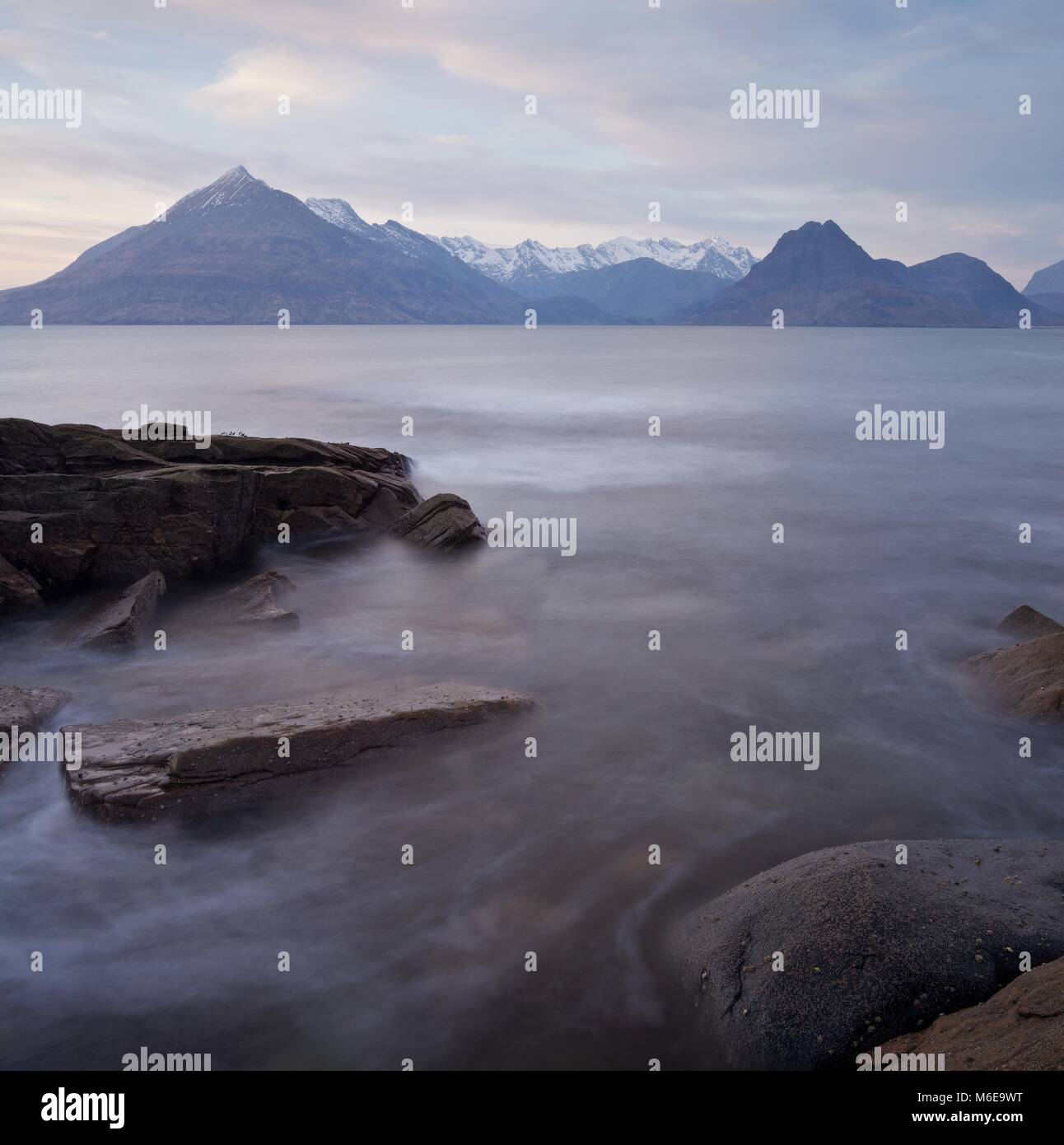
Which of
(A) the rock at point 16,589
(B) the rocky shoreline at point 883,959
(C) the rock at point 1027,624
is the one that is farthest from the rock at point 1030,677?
(A) the rock at point 16,589

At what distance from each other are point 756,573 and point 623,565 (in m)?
2.98

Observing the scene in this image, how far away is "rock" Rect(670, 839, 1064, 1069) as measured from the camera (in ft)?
20.6

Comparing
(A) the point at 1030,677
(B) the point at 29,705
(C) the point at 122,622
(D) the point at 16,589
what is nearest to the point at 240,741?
(B) the point at 29,705

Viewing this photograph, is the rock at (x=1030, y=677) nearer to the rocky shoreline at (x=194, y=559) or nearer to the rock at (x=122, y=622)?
the rocky shoreline at (x=194, y=559)

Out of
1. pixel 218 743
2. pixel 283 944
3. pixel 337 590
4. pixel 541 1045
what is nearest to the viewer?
pixel 541 1045

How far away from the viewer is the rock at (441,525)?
2109cm

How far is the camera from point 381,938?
8.03 m

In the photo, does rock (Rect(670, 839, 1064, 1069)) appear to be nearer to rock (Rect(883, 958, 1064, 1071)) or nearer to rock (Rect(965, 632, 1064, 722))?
rock (Rect(883, 958, 1064, 1071))

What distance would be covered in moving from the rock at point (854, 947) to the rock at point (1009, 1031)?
25 centimetres

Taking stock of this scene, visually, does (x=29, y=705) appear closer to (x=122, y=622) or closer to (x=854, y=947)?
(x=122, y=622)

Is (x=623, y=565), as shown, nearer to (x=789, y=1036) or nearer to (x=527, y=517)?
(x=527, y=517)

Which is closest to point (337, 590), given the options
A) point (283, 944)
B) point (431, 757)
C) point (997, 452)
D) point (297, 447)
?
point (297, 447)

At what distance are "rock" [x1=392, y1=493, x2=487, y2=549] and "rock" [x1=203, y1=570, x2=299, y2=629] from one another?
181 inches

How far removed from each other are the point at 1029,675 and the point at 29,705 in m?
13.6
